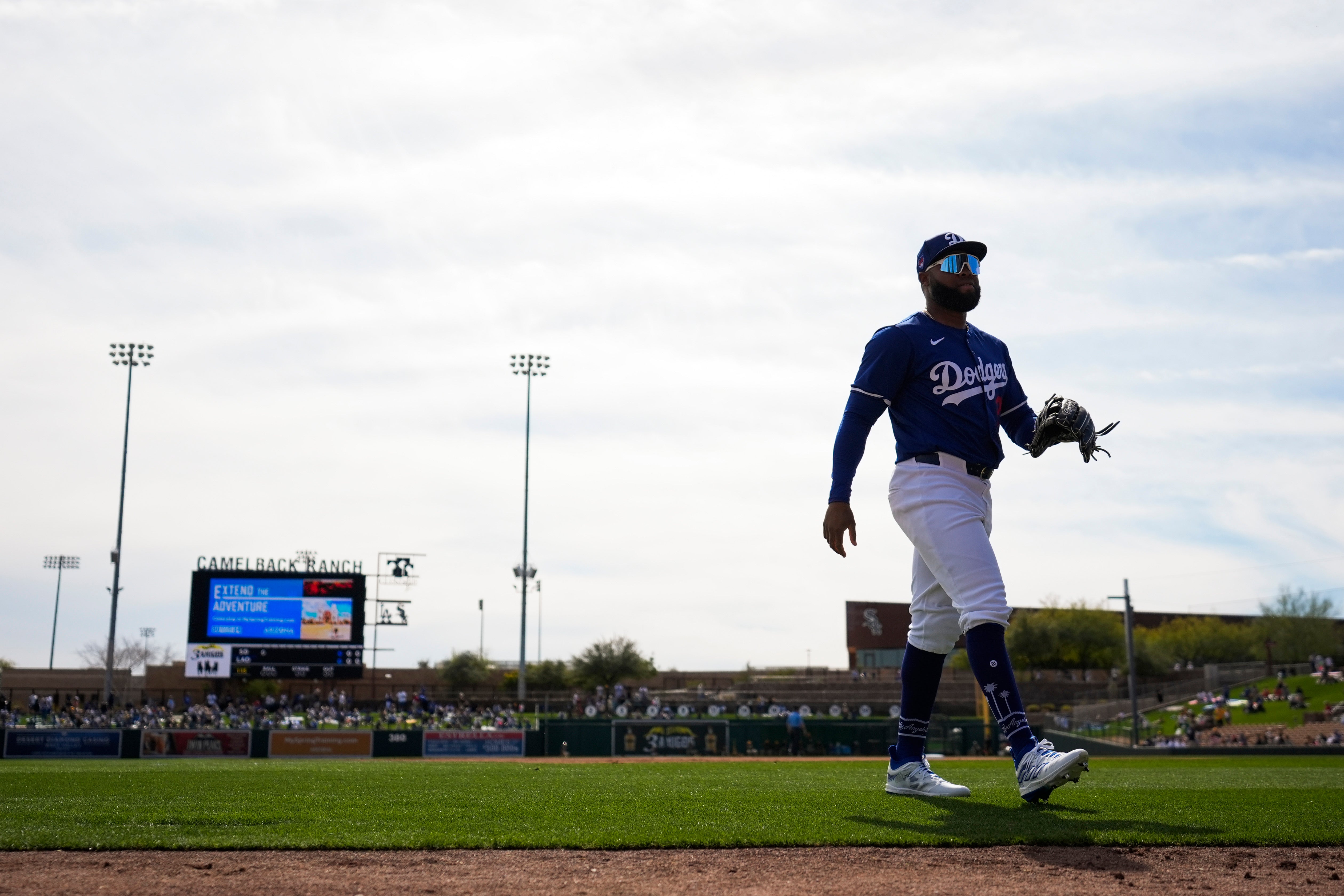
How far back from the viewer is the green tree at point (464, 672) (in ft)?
183

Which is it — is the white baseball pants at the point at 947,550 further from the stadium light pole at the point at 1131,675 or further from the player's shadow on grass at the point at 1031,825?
the stadium light pole at the point at 1131,675

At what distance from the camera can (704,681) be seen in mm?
61312

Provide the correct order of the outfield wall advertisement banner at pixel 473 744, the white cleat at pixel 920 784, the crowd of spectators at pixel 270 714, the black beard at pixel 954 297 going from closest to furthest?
the white cleat at pixel 920 784 → the black beard at pixel 954 297 → the outfield wall advertisement banner at pixel 473 744 → the crowd of spectators at pixel 270 714

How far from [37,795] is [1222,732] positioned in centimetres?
3840

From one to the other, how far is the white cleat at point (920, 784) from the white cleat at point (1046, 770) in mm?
379

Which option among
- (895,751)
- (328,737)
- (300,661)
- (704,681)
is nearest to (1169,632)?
(704,681)

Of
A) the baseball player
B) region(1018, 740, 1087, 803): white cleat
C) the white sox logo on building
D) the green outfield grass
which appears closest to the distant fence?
the green outfield grass

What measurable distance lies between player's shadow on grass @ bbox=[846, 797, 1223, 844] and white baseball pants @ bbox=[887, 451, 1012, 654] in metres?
0.80

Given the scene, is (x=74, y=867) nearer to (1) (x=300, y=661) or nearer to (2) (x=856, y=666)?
(1) (x=300, y=661)

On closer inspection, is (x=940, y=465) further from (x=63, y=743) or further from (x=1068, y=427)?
(x=63, y=743)

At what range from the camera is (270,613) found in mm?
40188

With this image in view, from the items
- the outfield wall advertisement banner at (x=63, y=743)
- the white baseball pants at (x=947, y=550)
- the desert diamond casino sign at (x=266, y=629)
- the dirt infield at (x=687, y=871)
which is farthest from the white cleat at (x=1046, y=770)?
the desert diamond casino sign at (x=266, y=629)

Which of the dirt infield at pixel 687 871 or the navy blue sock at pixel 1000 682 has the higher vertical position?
the navy blue sock at pixel 1000 682

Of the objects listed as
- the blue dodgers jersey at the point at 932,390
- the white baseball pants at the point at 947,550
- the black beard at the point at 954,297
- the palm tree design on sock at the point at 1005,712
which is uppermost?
the black beard at the point at 954,297
